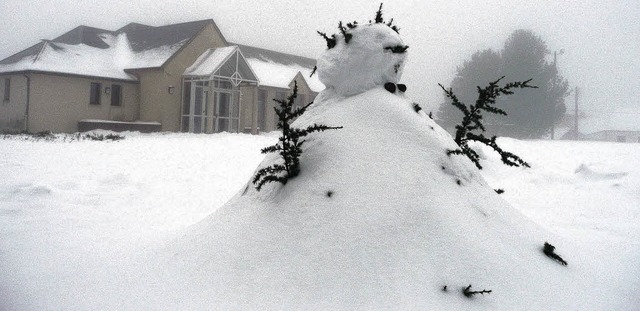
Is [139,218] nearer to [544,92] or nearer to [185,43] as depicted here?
[185,43]

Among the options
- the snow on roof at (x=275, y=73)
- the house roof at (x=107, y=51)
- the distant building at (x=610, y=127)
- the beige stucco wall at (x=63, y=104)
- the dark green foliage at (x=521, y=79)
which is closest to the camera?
the beige stucco wall at (x=63, y=104)

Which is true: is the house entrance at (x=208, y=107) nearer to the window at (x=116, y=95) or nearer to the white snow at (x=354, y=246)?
the window at (x=116, y=95)

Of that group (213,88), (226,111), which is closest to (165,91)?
(213,88)

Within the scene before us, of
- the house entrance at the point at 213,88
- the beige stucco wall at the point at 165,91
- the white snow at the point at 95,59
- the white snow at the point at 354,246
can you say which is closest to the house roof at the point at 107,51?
the white snow at the point at 95,59

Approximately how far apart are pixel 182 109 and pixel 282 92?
286 inches

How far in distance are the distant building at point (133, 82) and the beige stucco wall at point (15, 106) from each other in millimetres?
47

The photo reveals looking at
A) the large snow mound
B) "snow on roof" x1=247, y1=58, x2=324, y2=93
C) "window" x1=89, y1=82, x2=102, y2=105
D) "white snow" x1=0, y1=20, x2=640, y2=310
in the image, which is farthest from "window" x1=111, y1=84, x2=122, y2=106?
the large snow mound

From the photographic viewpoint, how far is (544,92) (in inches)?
1336

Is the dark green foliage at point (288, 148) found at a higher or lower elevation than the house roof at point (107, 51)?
lower

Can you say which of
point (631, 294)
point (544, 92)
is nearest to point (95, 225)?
point (631, 294)

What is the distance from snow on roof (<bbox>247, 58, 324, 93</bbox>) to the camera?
87.4ft

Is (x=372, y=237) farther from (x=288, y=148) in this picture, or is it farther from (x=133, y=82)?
(x=133, y=82)

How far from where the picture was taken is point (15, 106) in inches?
790

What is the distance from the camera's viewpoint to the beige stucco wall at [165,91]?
21531 mm
